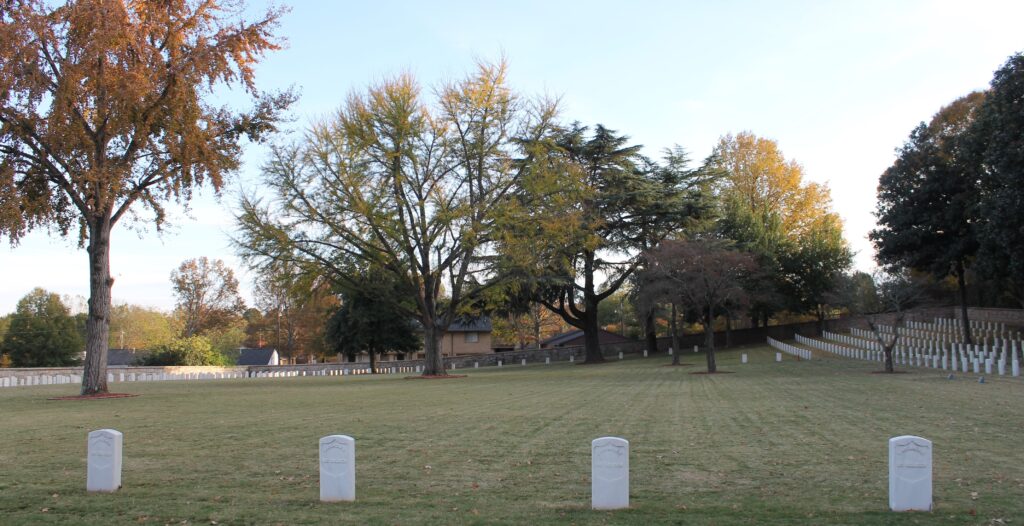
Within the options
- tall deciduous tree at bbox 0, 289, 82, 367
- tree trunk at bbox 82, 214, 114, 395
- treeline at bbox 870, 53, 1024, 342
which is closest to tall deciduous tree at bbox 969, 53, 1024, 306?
treeline at bbox 870, 53, 1024, 342

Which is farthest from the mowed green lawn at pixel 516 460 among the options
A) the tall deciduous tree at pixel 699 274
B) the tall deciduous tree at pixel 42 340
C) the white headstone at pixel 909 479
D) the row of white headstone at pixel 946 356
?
the tall deciduous tree at pixel 42 340

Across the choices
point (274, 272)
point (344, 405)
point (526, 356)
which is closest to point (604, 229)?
point (526, 356)

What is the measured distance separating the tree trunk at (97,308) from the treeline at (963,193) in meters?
36.0

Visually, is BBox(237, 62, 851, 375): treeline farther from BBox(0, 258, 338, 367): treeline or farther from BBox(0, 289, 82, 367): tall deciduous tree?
BBox(0, 289, 82, 367): tall deciduous tree

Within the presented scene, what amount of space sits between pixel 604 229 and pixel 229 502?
4357 cm

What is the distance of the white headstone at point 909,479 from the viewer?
24.2 feet

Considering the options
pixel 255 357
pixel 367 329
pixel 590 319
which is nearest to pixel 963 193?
pixel 590 319

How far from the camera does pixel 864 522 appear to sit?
7129mm

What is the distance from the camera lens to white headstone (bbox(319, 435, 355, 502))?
26.3ft

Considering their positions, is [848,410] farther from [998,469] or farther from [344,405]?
[344,405]

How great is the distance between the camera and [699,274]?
3569 centimetres

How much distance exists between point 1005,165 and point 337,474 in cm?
3587

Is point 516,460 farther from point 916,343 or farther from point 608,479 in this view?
point 916,343

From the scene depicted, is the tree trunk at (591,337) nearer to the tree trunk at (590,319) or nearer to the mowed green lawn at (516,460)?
the tree trunk at (590,319)
